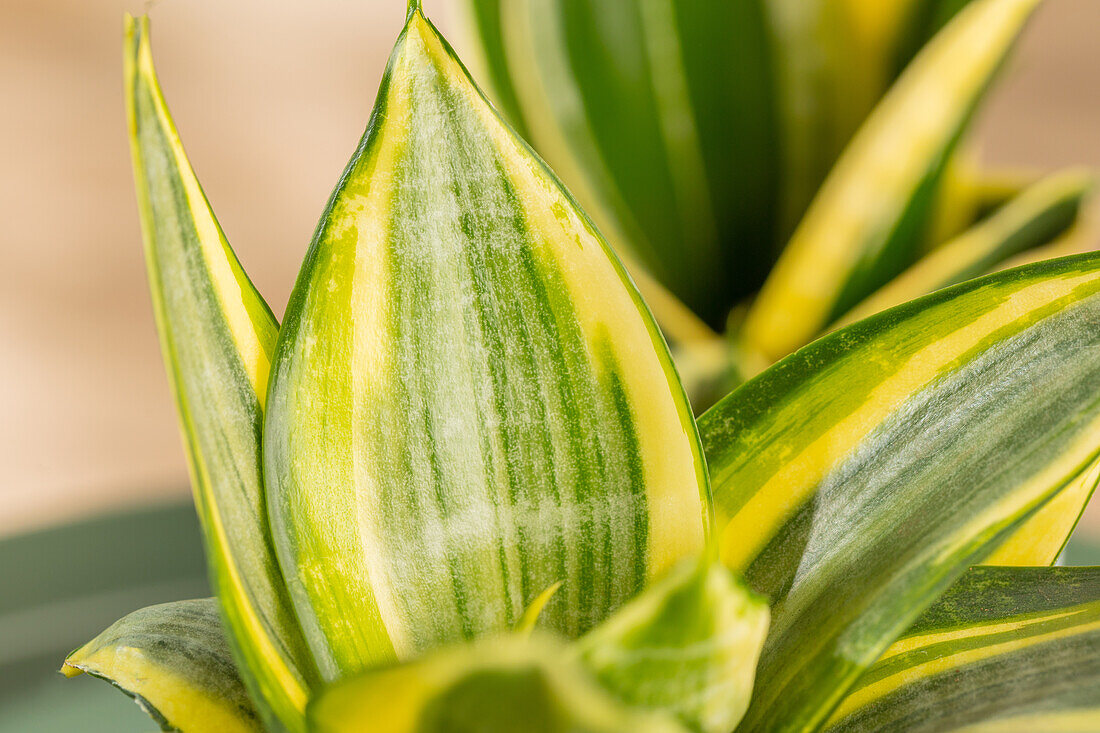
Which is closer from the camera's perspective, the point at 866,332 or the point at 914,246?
the point at 866,332

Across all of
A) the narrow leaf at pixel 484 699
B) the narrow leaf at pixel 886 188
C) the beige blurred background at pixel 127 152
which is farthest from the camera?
the beige blurred background at pixel 127 152

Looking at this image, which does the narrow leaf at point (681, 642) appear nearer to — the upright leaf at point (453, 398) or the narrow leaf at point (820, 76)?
the upright leaf at point (453, 398)

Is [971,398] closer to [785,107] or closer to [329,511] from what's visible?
[329,511]

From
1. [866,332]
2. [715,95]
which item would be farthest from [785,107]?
[866,332]

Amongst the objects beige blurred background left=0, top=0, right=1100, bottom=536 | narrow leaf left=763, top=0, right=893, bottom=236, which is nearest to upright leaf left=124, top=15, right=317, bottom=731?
narrow leaf left=763, top=0, right=893, bottom=236

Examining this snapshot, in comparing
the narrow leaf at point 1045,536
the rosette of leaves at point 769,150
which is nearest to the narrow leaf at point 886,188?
the rosette of leaves at point 769,150

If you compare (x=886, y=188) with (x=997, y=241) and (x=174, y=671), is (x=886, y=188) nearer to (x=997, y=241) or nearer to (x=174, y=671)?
(x=997, y=241)
